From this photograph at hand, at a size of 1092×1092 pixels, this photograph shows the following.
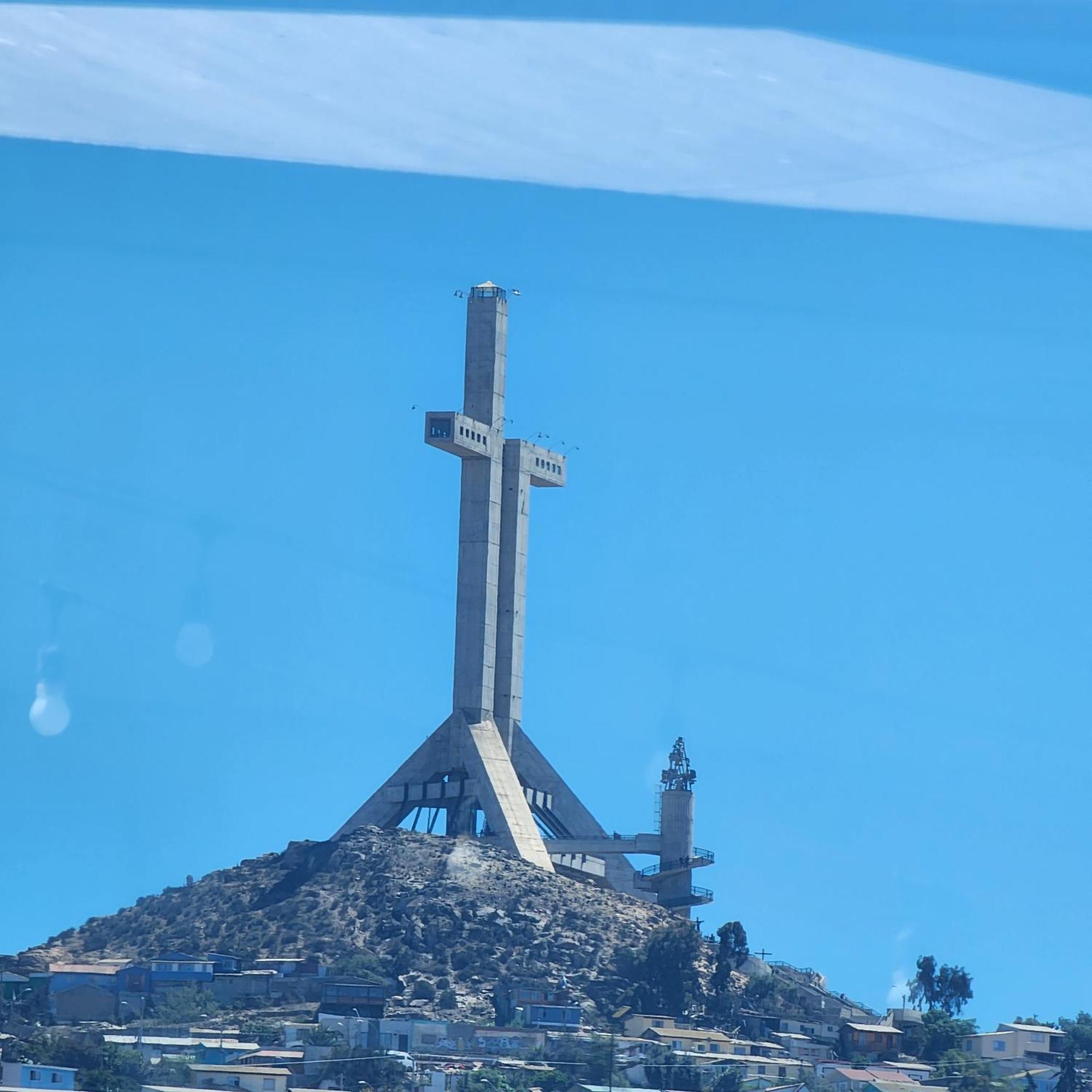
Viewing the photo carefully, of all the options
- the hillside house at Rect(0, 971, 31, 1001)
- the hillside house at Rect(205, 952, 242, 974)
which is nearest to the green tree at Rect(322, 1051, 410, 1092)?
the hillside house at Rect(205, 952, 242, 974)

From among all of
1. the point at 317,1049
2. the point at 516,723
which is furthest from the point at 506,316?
the point at 317,1049

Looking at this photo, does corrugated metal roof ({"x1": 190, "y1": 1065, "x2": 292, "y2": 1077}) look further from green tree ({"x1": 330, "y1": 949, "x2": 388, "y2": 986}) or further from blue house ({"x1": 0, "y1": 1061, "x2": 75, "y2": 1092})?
green tree ({"x1": 330, "y1": 949, "x2": 388, "y2": 986})

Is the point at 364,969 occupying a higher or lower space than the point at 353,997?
higher

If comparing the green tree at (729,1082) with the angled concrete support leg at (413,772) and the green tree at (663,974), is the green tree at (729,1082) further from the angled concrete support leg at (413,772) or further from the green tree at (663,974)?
the angled concrete support leg at (413,772)

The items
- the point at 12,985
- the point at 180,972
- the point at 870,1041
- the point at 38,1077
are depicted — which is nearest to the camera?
the point at 38,1077

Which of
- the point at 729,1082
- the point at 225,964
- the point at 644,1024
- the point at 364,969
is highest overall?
the point at 225,964

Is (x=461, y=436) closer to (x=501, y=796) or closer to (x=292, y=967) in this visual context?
(x=501, y=796)

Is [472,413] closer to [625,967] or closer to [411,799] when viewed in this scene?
[411,799]

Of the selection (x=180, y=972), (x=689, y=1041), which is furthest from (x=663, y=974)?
(x=180, y=972)
